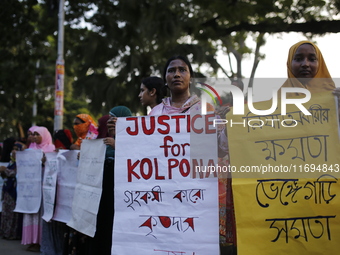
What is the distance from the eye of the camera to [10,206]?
8.17 m

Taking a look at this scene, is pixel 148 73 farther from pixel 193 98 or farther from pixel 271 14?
pixel 193 98

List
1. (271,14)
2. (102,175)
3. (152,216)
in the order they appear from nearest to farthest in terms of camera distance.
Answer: (152,216), (102,175), (271,14)

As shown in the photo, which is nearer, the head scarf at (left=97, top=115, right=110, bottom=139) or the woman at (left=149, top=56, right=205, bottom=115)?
the woman at (left=149, top=56, right=205, bottom=115)

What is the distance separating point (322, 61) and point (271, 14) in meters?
6.66

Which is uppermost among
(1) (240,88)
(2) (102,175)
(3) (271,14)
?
(3) (271,14)

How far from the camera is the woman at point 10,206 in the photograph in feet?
26.2

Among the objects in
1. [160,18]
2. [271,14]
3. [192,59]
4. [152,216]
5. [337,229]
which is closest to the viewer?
[337,229]

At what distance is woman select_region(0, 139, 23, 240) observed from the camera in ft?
26.2

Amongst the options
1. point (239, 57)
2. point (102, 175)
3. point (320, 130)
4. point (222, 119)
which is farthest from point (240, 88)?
Answer: point (239, 57)

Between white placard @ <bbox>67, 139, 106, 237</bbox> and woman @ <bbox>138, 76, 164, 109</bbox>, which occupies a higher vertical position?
woman @ <bbox>138, 76, 164, 109</bbox>

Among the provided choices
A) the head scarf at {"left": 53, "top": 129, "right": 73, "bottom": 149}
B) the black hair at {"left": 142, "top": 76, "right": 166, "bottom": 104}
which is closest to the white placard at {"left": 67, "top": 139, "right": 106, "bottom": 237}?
the black hair at {"left": 142, "top": 76, "right": 166, "bottom": 104}

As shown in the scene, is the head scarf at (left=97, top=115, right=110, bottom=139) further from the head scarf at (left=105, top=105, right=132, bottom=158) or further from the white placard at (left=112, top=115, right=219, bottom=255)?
the white placard at (left=112, top=115, right=219, bottom=255)

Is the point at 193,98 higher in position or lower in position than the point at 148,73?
lower

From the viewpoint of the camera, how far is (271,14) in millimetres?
9484
